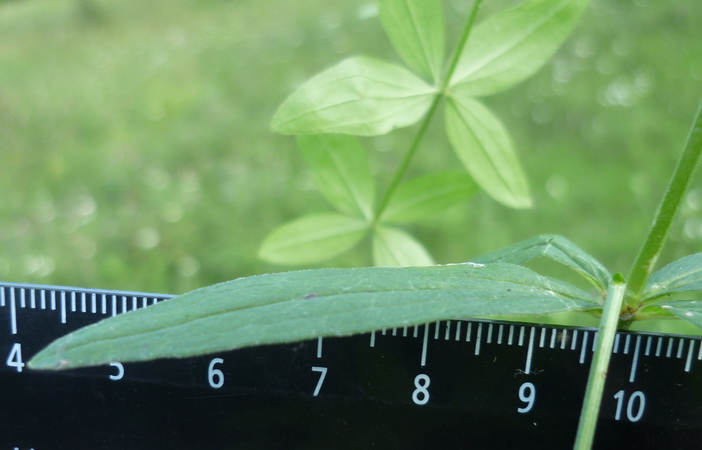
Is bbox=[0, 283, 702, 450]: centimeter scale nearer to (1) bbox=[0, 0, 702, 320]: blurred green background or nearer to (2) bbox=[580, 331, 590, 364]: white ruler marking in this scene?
(2) bbox=[580, 331, 590, 364]: white ruler marking

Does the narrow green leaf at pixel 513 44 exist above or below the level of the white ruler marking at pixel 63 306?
above

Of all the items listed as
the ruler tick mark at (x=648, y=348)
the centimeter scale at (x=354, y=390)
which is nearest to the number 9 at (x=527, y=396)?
the centimeter scale at (x=354, y=390)

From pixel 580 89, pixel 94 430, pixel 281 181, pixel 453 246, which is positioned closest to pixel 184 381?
pixel 94 430

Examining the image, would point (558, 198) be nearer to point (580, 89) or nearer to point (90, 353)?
point (580, 89)

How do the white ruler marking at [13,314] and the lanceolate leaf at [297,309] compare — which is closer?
the lanceolate leaf at [297,309]

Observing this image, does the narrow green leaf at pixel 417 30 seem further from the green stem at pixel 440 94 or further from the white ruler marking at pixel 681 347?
the white ruler marking at pixel 681 347
